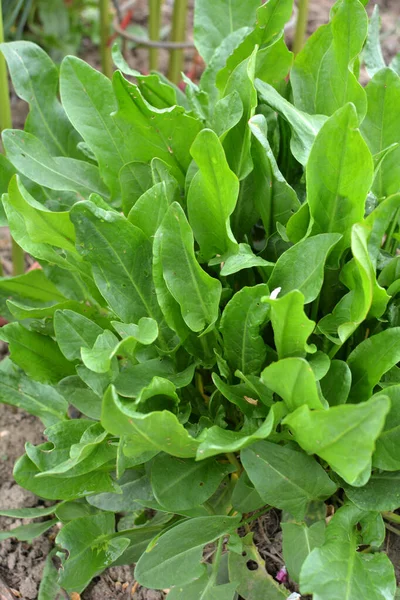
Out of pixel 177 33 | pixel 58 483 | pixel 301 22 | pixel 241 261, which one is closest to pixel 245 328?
pixel 241 261

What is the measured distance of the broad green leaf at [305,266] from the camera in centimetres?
81

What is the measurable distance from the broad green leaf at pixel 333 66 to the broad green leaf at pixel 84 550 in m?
0.61

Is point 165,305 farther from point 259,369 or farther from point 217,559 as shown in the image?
point 217,559

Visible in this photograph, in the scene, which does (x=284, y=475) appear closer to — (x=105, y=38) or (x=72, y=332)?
(x=72, y=332)

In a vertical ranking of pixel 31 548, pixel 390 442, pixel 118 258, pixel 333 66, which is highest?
pixel 333 66

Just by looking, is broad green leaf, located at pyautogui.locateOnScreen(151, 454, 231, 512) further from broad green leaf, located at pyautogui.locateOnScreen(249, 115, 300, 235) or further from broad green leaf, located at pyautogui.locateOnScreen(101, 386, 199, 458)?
broad green leaf, located at pyautogui.locateOnScreen(249, 115, 300, 235)

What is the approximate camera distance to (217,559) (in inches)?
36.6

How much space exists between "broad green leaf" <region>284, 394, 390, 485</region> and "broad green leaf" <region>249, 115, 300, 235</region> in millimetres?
283

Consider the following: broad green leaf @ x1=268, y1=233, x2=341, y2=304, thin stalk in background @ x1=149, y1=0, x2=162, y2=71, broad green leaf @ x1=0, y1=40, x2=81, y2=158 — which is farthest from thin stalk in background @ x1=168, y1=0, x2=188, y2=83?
broad green leaf @ x1=268, y1=233, x2=341, y2=304

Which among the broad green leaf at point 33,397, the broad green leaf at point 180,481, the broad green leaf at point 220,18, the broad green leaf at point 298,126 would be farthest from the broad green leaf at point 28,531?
the broad green leaf at point 220,18

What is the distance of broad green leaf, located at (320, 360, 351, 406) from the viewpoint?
0.84 meters

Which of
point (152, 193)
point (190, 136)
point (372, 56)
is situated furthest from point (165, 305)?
point (372, 56)

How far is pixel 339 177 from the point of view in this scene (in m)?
0.83

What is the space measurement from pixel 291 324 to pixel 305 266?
78 mm
